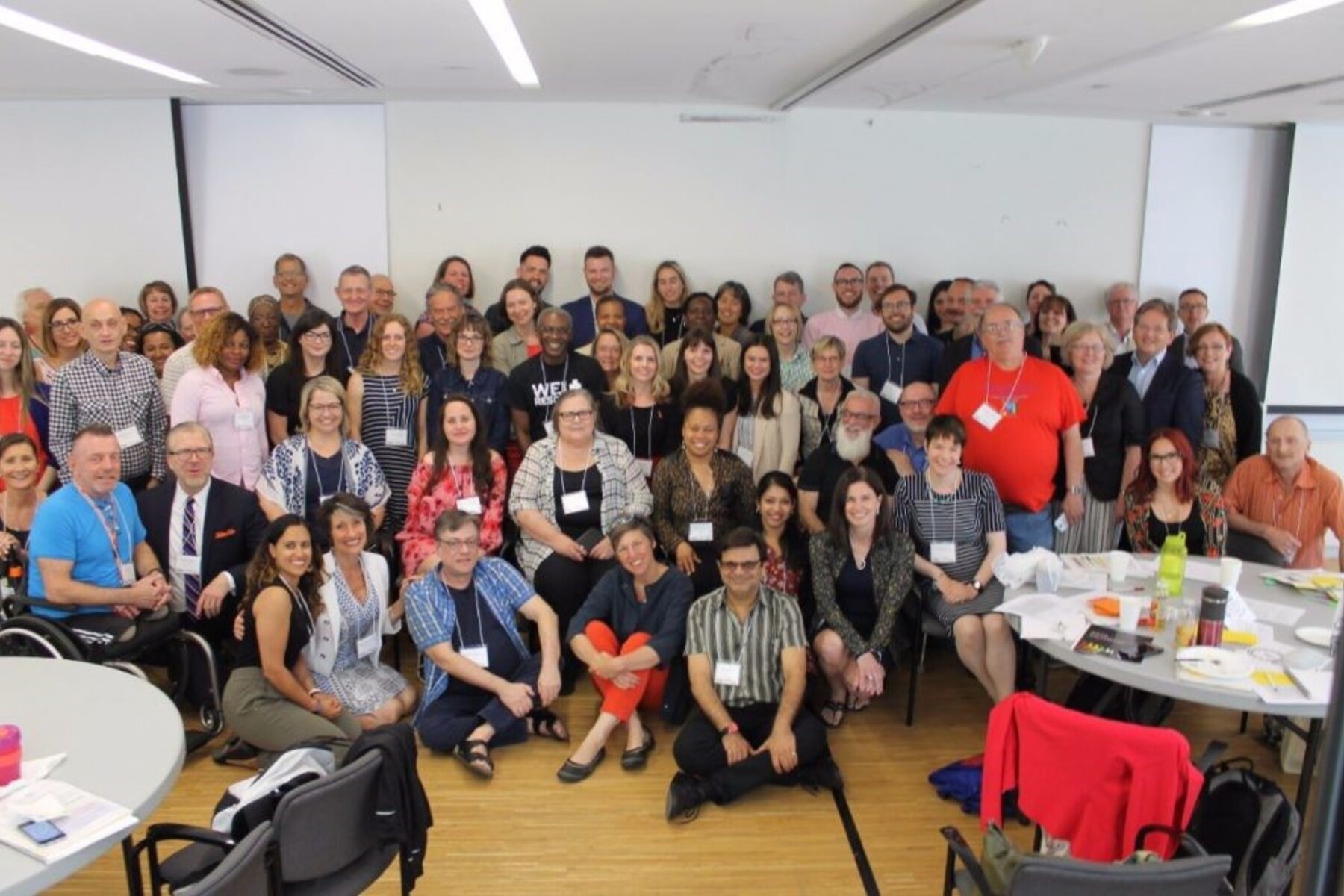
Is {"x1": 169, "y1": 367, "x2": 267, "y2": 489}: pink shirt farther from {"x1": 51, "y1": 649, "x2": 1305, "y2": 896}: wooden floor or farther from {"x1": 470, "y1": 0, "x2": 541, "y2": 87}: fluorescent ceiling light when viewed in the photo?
{"x1": 470, "y1": 0, "x2": 541, "y2": 87}: fluorescent ceiling light

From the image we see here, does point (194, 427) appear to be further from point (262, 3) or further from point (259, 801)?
point (259, 801)

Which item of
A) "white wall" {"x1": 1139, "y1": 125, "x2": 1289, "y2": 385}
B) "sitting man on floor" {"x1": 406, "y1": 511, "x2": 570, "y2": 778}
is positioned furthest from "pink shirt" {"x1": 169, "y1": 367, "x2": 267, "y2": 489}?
"white wall" {"x1": 1139, "y1": 125, "x2": 1289, "y2": 385}

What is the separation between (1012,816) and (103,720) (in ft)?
9.18

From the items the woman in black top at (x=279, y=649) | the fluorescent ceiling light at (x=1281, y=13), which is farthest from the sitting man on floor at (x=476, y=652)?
the fluorescent ceiling light at (x=1281, y=13)

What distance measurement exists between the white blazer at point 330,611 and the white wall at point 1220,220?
5403mm

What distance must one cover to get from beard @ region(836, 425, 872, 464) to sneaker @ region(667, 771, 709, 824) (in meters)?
1.59

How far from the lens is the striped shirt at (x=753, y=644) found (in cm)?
359

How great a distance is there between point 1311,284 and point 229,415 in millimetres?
6597

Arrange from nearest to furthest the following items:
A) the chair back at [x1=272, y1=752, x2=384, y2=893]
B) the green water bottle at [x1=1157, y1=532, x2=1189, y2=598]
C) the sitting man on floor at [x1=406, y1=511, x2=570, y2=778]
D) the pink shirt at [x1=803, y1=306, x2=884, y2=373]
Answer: the chair back at [x1=272, y1=752, x2=384, y2=893]
the green water bottle at [x1=1157, y1=532, x2=1189, y2=598]
the sitting man on floor at [x1=406, y1=511, x2=570, y2=778]
the pink shirt at [x1=803, y1=306, x2=884, y2=373]

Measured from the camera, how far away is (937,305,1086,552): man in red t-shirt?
13.5 ft

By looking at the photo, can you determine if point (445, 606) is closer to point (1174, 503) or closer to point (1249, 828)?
point (1249, 828)

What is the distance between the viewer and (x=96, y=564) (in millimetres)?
3529

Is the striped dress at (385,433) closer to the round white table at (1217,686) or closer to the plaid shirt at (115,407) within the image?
the plaid shirt at (115,407)

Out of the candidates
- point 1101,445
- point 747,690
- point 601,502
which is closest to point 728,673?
point 747,690
